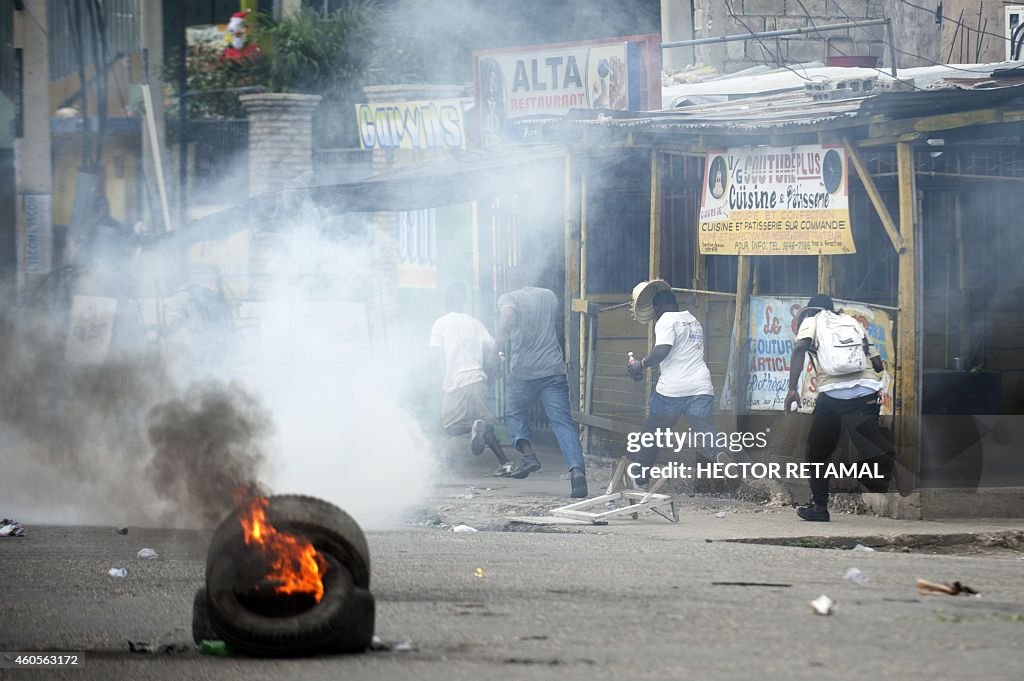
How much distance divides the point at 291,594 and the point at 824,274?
608 centimetres

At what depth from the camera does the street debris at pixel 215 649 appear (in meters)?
5.11

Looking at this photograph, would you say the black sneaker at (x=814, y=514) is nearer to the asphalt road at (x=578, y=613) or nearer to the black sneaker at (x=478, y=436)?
the asphalt road at (x=578, y=613)

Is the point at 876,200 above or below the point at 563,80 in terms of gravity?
below

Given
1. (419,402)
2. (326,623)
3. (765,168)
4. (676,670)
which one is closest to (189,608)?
(326,623)

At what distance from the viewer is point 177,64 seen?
85.5 feet

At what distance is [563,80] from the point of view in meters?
14.9

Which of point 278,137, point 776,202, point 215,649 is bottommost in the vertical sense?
point 215,649

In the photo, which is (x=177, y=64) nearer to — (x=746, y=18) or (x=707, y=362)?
(x=746, y=18)

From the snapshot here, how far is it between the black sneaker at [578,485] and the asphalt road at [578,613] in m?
2.29

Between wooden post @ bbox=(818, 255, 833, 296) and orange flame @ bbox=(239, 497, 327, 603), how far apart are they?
5916 millimetres

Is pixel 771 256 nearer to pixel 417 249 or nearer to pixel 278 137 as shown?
pixel 417 249

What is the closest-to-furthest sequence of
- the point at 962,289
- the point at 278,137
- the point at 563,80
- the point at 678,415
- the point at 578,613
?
the point at 578,613 → the point at 678,415 → the point at 962,289 → the point at 563,80 → the point at 278,137

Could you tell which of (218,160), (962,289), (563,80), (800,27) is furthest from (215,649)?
(218,160)

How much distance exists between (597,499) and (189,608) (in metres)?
4.06
